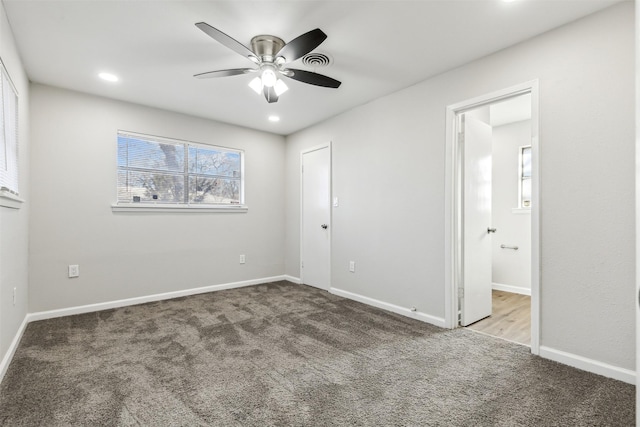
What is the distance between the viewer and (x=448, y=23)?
2180 millimetres

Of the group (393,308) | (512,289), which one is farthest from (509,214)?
(393,308)

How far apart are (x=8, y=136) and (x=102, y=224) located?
1.43m

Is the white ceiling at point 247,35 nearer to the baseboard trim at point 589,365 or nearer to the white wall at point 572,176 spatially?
the white wall at point 572,176

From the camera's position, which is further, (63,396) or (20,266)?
(20,266)

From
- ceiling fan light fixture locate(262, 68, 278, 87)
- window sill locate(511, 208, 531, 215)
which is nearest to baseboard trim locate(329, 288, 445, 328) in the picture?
window sill locate(511, 208, 531, 215)

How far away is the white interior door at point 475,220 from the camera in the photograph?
3.01 m

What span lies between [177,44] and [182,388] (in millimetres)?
2522

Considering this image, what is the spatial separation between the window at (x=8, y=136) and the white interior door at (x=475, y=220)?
143 inches

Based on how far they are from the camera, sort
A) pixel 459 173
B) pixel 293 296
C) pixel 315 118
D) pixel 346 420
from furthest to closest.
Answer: pixel 315 118 < pixel 293 296 < pixel 459 173 < pixel 346 420

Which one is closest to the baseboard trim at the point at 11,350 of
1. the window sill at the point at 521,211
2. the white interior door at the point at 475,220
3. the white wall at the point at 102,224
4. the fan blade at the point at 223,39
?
the white wall at the point at 102,224

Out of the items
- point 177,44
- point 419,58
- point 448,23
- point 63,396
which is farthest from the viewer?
point 419,58

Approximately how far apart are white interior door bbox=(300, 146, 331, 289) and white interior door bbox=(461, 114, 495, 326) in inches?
73.2

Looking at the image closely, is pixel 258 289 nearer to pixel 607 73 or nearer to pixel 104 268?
pixel 104 268

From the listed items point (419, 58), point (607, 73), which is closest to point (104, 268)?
point (419, 58)
